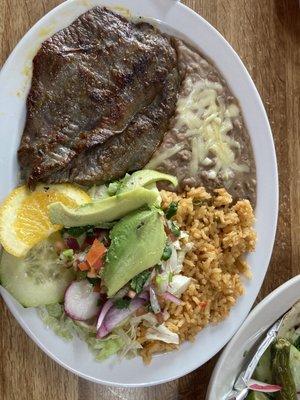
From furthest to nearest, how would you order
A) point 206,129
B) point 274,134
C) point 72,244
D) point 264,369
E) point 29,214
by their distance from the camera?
point 274,134, point 264,369, point 206,129, point 72,244, point 29,214

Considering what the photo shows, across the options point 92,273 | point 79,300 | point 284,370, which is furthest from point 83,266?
point 284,370

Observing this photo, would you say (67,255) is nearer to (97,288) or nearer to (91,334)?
(97,288)

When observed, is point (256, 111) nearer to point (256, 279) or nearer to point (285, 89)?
point (285, 89)

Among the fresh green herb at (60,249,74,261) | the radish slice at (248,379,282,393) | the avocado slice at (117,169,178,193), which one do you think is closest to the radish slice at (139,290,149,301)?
the fresh green herb at (60,249,74,261)

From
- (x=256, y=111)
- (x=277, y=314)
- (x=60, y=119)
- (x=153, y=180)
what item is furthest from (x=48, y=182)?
(x=277, y=314)

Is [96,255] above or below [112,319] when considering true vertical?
above

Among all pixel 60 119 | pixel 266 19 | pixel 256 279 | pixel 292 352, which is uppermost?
pixel 266 19

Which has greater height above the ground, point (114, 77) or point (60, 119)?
point (114, 77)
